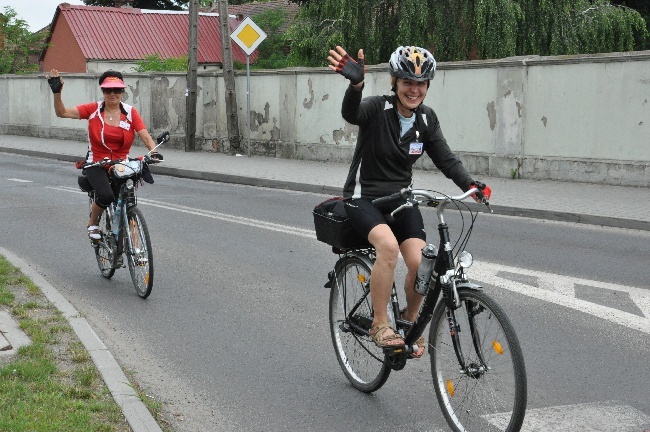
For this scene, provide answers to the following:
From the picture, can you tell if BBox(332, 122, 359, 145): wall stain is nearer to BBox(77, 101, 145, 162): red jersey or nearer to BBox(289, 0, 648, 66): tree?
Answer: BBox(289, 0, 648, 66): tree

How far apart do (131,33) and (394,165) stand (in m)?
51.7

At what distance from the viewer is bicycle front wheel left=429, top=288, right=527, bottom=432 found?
160 inches

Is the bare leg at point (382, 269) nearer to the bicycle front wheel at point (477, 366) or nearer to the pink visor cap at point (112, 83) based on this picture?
the bicycle front wheel at point (477, 366)

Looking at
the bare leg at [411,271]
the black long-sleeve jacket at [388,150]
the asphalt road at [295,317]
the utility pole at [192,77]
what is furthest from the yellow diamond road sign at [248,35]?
the bare leg at [411,271]

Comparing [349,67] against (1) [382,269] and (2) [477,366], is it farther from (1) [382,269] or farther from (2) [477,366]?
(2) [477,366]

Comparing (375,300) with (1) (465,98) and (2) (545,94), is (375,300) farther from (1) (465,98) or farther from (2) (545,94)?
(1) (465,98)

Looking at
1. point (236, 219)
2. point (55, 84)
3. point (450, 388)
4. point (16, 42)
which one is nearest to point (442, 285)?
point (450, 388)

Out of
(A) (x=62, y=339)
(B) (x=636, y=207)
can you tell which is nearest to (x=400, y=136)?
(A) (x=62, y=339)

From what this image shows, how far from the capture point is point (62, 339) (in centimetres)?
603

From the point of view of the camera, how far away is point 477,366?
169 inches

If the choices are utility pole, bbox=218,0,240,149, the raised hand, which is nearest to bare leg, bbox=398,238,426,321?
the raised hand

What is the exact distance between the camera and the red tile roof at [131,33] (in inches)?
2073

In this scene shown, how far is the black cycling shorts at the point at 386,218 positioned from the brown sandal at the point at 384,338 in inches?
17.9

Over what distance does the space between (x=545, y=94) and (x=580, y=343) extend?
36.2 feet
